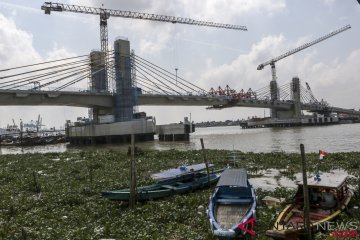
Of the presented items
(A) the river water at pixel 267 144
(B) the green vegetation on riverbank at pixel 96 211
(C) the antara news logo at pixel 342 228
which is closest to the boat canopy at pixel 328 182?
(B) the green vegetation on riverbank at pixel 96 211

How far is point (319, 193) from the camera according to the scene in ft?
39.1

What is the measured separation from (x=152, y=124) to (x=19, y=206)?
73.4m

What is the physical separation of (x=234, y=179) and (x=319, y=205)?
3.51 meters

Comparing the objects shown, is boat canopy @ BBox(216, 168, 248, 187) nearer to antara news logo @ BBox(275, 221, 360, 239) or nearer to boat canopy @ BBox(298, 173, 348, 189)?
boat canopy @ BBox(298, 173, 348, 189)

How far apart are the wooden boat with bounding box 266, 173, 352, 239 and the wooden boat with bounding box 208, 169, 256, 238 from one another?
1023 mm

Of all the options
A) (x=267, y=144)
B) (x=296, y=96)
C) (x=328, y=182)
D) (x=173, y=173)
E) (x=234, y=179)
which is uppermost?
(x=296, y=96)

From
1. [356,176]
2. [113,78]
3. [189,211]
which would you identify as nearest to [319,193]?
[189,211]

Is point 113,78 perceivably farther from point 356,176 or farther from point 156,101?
point 356,176

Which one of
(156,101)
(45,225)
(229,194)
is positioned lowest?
(45,225)

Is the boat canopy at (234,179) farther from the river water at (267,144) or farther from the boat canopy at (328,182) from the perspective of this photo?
the river water at (267,144)

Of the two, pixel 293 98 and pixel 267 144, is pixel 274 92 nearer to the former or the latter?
pixel 293 98

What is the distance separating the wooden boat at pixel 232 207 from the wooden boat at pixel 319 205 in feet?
3.36

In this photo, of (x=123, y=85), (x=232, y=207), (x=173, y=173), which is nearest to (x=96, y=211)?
(x=173, y=173)

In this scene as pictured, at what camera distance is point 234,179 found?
14.1m
